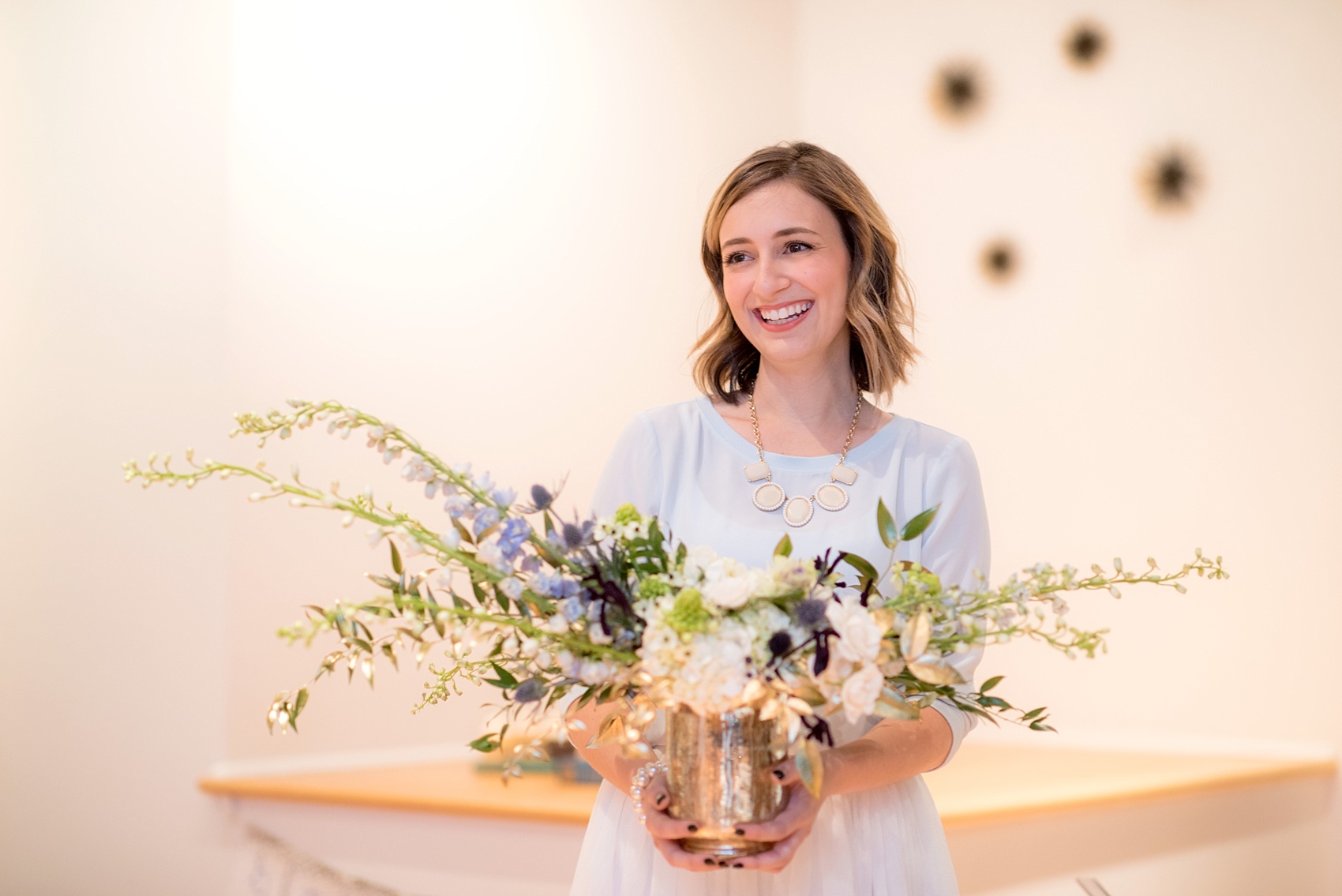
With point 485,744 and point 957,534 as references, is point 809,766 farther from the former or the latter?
point 957,534

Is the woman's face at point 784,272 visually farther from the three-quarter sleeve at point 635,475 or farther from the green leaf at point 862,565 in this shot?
the green leaf at point 862,565

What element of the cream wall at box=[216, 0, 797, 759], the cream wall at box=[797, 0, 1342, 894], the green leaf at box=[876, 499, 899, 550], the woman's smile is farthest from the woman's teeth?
the cream wall at box=[797, 0, 1342, 894]

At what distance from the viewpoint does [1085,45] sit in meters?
3.17

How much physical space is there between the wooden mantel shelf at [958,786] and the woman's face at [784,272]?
4.61ft

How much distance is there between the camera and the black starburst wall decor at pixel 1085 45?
3150mm

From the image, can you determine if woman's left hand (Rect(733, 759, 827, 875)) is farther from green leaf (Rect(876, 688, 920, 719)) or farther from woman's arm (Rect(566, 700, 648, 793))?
woman's arm (Rect(566, 700, 648, 793))

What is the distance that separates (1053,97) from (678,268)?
3.82ft

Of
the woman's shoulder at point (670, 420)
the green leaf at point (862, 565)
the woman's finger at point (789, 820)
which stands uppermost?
the woman's shoulder at point (670, 420)

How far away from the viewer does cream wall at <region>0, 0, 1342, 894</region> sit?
266cm

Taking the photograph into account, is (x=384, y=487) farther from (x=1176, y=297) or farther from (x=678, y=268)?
(x=1176, y=297)

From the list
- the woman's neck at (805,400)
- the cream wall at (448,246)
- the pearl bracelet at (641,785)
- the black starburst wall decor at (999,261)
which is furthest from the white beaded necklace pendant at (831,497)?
the black starburst wall decor at (999,261)

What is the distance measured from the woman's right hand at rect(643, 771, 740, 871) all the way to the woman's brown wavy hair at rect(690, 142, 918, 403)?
707 mm

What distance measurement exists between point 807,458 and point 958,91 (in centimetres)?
214

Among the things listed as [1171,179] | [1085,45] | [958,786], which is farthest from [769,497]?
[1085,45]
